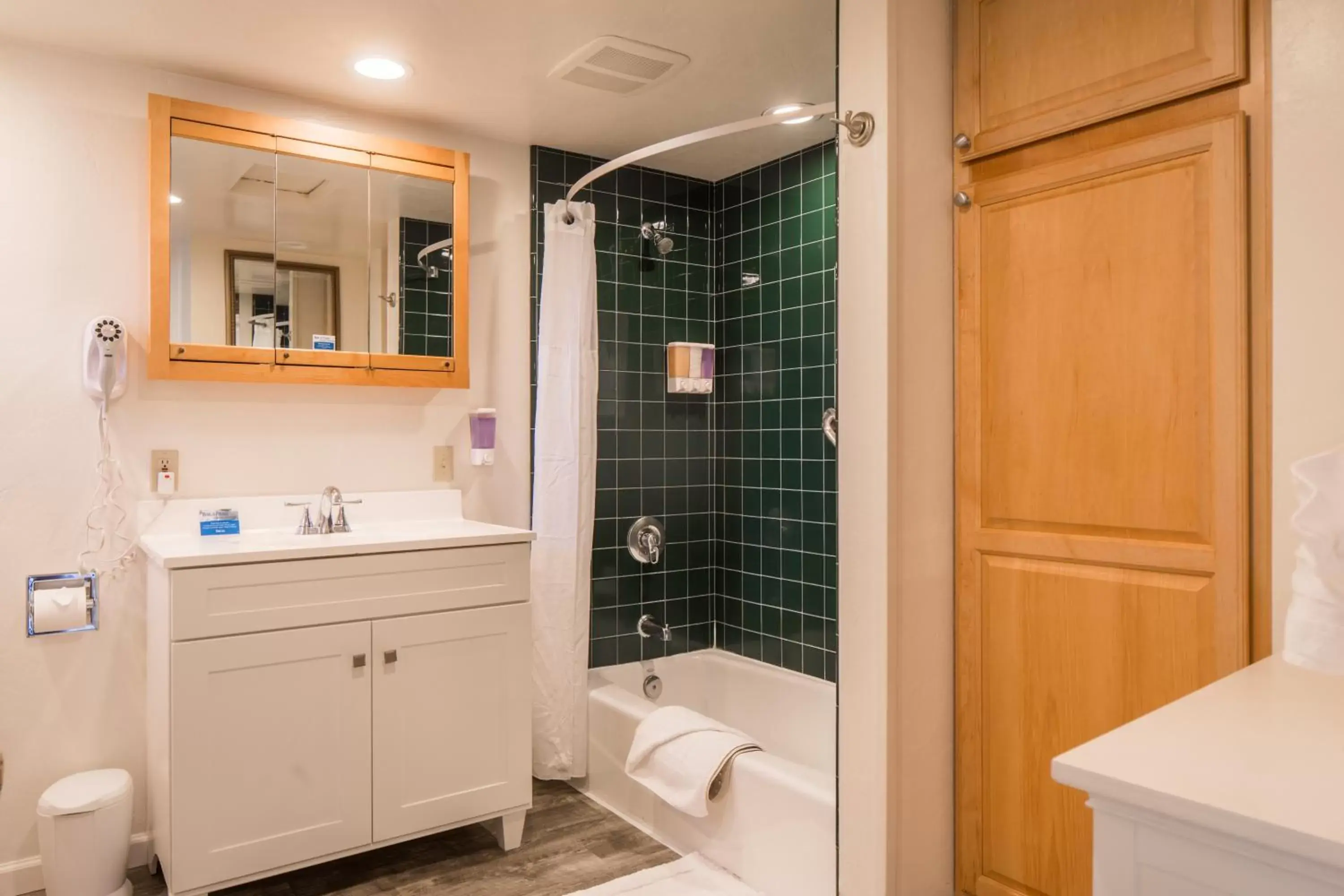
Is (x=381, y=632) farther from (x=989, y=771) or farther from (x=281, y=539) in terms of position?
(x=989, y=771)

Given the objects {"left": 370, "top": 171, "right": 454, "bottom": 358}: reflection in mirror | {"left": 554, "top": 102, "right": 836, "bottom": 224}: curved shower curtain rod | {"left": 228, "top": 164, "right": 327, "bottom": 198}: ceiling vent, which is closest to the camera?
{"left": 554, "top": 102, "right": 836, "bottom": 224}: curved shower curtain rod

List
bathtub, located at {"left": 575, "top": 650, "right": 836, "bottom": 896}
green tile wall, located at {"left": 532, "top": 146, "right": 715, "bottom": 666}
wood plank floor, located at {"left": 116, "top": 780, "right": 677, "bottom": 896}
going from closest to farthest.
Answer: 1. bathtub, located at {"left": 575, "top": 650, "right": 836, "bottom": 896}
2. wood plank floor, located at {"left": 116, "top": 780, "right": 677, "bottom": 896}
3. green tile wall, located at {"left": 532, "top": 146, "right": 715, "bottom": 666}

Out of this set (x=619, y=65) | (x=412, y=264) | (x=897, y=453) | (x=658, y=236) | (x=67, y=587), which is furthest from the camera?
(x=658, y=236)

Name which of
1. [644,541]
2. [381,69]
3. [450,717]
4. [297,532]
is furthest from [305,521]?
[381,69]

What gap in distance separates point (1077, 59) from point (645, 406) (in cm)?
194

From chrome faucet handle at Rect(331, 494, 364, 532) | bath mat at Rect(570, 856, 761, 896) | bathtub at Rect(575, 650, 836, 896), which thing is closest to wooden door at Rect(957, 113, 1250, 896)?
bathtub at Rect(575, 650, 836, 896)

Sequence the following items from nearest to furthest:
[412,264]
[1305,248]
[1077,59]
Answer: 1. [1305,248]
2. [1077,59]
3. [412,264]

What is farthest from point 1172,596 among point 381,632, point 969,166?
point 381,632

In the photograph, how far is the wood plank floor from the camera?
7.37 ft

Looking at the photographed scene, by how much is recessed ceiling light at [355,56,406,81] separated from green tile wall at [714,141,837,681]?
4.55 feet

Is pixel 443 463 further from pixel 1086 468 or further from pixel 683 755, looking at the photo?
pixel 1086 468

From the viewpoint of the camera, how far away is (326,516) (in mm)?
2613

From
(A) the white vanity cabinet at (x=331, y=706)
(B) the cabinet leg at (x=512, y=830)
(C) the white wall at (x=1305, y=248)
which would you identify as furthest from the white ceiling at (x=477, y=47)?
(B) the cabinet leg at (x=512, y=830)

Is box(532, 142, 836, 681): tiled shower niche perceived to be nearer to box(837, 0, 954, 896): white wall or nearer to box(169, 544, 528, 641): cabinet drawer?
box(169, 544, 528, 641): cabinet drawer
